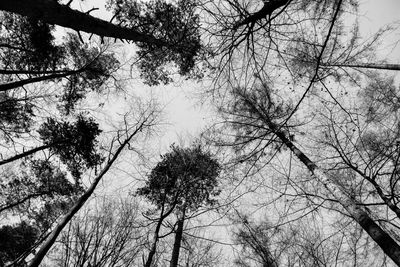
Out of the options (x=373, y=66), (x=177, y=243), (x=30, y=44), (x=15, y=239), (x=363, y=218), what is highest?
(x=30, y=44)

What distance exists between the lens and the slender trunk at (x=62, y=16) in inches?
129

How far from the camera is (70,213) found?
21.0 ft

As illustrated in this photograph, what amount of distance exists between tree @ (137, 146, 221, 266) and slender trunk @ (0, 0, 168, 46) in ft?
20.7

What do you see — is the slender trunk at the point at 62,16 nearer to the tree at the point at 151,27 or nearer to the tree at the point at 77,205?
the tree at the point at 151,27

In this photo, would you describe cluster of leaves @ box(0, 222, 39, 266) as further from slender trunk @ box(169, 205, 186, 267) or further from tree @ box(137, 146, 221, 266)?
slender trunk @ box(169, 205, 186, 267)

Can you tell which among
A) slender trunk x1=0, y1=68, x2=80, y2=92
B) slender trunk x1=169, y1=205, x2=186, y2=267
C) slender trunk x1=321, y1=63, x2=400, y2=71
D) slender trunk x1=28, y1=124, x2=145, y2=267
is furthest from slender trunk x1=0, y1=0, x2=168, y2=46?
slender trunk x1=169, y1=205, x2=186, y2=267

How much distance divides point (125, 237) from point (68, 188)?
12.3 ft

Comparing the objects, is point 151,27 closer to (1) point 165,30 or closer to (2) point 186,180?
(1) point 165,30

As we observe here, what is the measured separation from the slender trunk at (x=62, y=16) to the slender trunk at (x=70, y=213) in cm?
449

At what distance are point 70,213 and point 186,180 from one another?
4.58 meters

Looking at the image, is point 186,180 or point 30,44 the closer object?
point 30,44

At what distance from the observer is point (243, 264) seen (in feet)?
31.1

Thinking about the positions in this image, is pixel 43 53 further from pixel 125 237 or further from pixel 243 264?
pixel 243 264

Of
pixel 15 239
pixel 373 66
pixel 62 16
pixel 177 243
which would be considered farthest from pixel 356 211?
pixel 15 239
